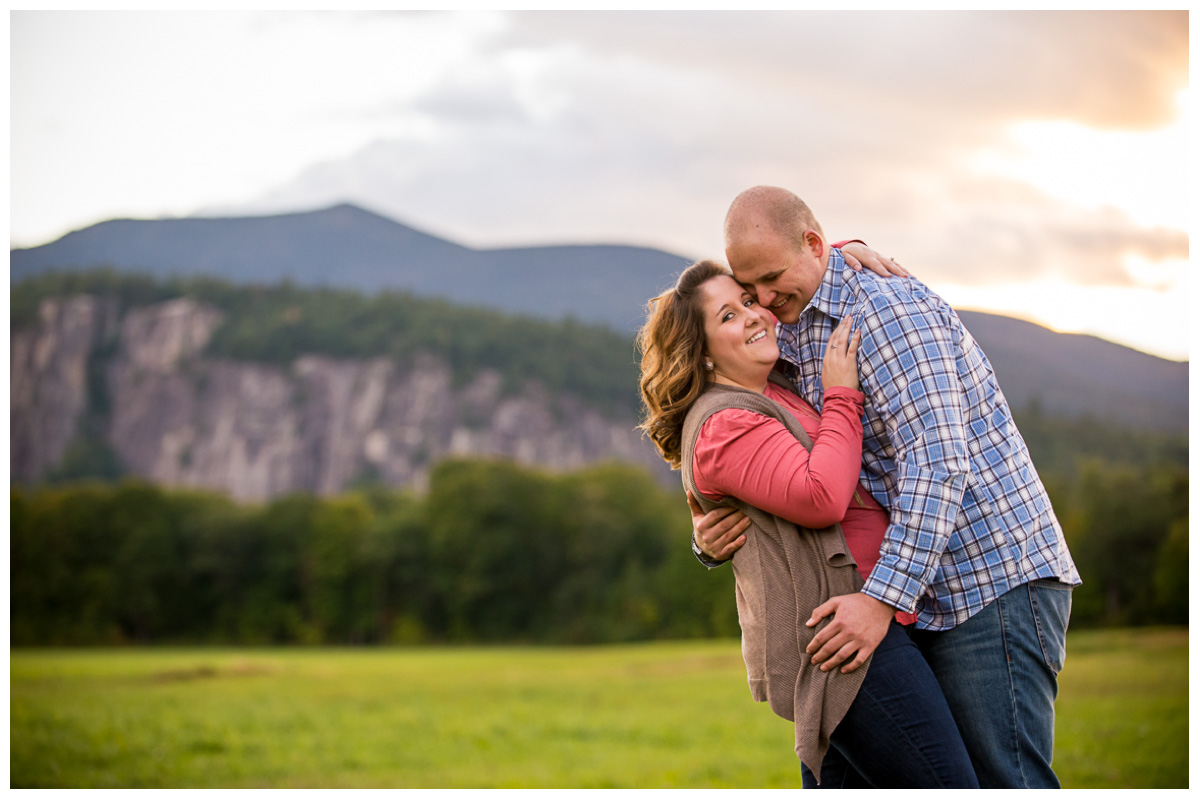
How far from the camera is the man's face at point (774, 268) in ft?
11.2

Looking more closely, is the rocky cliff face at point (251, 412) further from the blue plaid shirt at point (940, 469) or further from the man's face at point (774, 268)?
the blue plaid shirt at point (940, 469)

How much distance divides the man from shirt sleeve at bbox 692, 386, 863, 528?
0.63ft

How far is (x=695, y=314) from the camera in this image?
3.41 m

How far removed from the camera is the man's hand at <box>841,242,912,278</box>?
3596mm

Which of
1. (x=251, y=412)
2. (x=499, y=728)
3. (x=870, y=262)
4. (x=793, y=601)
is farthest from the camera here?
(x=251, y=412)

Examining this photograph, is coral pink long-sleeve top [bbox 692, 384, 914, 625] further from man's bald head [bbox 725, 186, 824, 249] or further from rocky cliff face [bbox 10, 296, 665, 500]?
rocky cliff face [bbox 10, 296, 665, 500]

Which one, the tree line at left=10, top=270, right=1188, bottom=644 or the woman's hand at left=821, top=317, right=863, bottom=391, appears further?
the tree line at left=10, top=270, right=1188, bottom=644

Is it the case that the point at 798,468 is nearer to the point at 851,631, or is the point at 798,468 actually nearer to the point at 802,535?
the point at 802,535

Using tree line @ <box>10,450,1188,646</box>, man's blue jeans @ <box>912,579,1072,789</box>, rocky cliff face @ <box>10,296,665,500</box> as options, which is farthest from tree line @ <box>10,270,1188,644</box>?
rocky cliff face @ <box>10,296,665,500</box>

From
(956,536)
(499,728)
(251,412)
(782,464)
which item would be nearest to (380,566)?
(499,728)

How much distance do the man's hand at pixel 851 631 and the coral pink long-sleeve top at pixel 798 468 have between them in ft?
0.48

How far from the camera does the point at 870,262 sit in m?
3.63

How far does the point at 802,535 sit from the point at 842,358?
651mm

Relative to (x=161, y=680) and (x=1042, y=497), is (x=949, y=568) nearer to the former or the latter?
(x=1042, y=497)
